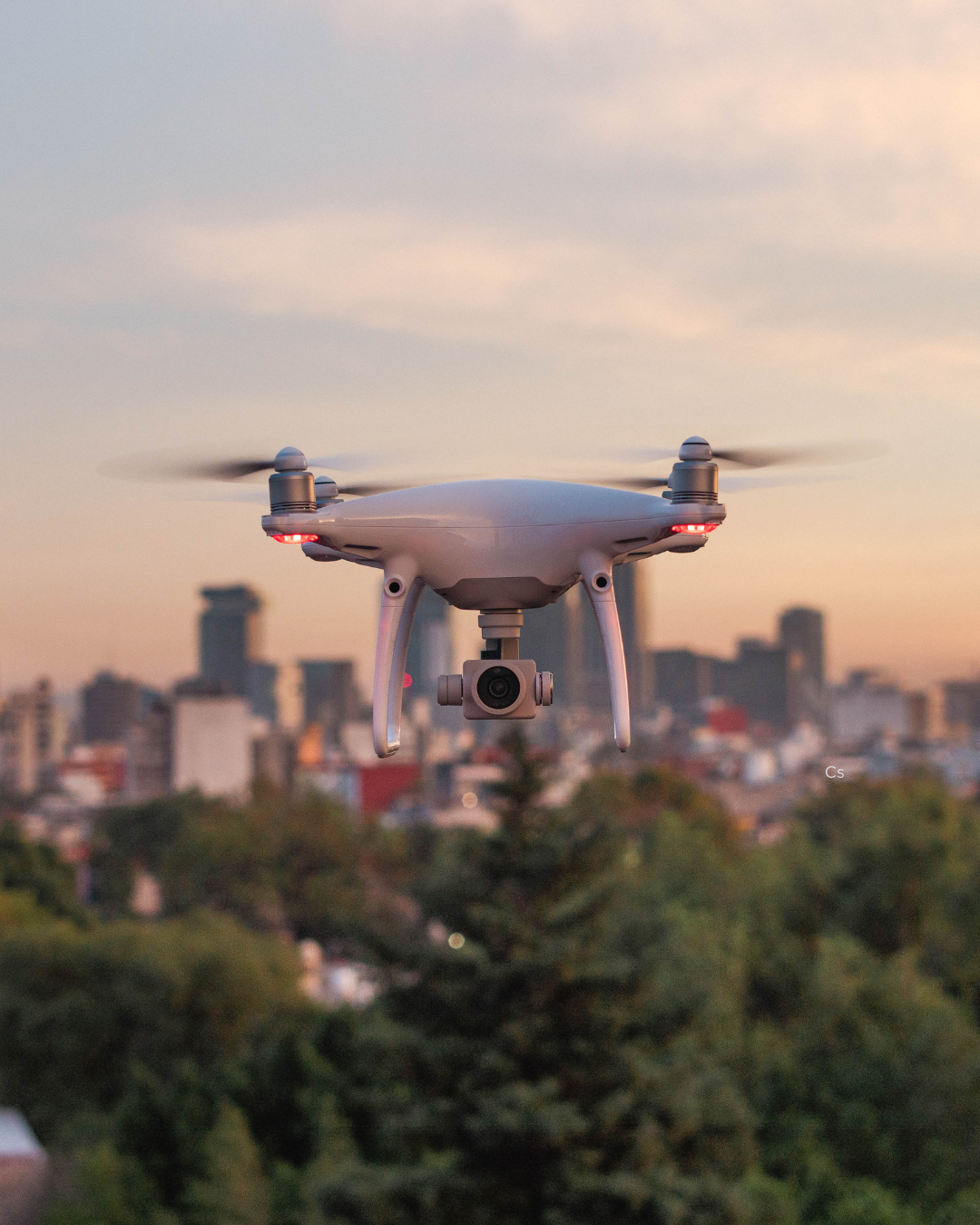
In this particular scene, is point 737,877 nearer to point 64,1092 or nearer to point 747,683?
point 64,1092

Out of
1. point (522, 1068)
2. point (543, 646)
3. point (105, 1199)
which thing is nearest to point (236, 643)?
point (105, 1199)

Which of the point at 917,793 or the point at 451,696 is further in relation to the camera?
the point at 917,793

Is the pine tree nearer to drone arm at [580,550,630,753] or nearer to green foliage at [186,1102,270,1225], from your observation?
green foliage at [186,1102,270,1225]

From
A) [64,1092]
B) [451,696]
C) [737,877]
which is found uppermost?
[451,696]

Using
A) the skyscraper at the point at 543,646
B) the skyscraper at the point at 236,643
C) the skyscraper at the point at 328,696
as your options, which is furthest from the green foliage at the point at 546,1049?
the skyscraper at the point at 236,643

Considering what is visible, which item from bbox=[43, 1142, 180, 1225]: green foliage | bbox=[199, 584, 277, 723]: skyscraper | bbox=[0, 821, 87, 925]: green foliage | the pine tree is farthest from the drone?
bbox=[199, 584, 277, 723]: skyscraper

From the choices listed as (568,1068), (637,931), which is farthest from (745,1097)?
(568,1068)

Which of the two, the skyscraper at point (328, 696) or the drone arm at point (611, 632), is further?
the skyscraper at point (328, 696)

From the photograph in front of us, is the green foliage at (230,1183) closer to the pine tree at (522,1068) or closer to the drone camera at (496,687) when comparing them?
the pine tree at (522,1068)
